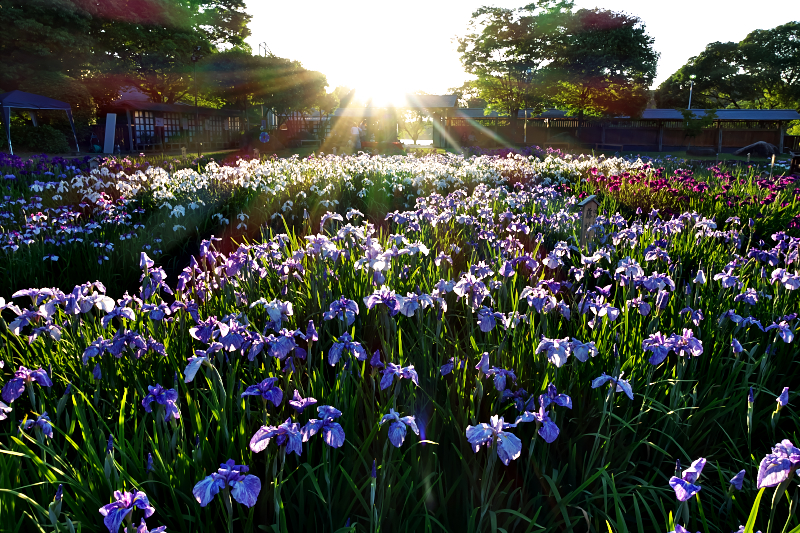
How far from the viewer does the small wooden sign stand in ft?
15.6

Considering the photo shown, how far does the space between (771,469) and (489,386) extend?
3.87ft

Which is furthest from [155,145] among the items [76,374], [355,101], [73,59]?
[76,374]

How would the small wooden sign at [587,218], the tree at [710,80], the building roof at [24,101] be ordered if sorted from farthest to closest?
1. the tree at [710,80]
2. the building roof at [24,101]
3. the small wooden sign at [587,218]

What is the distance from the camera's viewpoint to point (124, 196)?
6965 millimetres

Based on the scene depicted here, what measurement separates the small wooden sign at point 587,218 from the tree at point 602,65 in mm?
32939

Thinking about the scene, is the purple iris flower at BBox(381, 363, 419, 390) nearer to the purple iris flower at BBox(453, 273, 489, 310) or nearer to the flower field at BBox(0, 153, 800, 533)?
the flower field at BBox(0, 153, 800, 533)

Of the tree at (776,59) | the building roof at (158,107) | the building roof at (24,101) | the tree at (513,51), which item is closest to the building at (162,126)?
the building roof at (158,107)

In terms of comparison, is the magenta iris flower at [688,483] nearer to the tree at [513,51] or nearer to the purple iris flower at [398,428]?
the purple iris flower at [398,428]

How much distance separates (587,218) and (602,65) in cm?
3507

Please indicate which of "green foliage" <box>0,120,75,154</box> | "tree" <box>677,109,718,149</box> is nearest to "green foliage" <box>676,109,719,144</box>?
"tree" <box>677,109,718,149</box>

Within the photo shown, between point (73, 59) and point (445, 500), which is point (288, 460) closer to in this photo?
point (445, 500)

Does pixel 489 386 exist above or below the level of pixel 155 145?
below

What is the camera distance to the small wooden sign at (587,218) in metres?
4.76

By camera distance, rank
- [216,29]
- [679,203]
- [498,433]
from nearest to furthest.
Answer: [498,433] < [679,203] < [216,29]
